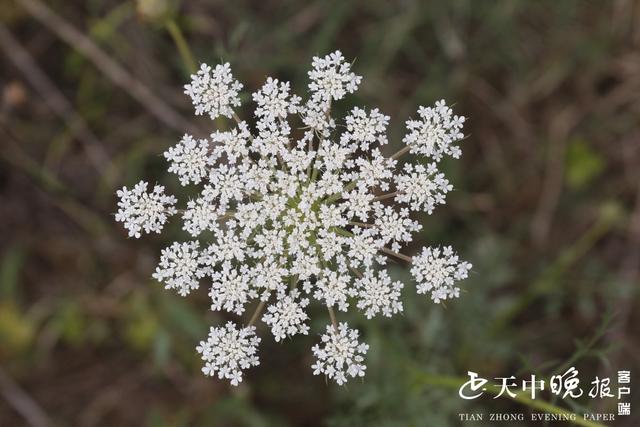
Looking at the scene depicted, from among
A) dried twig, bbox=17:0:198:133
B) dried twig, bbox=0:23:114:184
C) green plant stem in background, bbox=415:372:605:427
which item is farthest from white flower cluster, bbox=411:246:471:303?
dried twig, bbox=0:23:114:184

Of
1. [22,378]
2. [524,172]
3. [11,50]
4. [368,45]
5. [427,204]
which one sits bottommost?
[22,378]

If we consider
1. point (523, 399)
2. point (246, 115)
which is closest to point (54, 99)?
point (246, 115)

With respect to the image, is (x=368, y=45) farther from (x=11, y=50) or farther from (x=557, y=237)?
(x=11, y=50)

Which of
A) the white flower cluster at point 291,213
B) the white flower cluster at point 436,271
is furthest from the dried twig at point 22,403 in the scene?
the white flower cluster at point 436,271

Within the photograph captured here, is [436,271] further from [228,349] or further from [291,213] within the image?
[228,349]

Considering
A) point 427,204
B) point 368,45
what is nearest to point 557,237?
point 368,45

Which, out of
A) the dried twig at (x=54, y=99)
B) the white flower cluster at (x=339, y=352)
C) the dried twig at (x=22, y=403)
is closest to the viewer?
the white flower cluster at (x=339, y=352)

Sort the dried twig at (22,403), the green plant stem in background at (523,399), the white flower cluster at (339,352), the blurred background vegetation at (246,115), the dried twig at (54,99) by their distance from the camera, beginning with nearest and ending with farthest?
1. the green plant stem in background at (523,399)
2. the white flower cluster at (339,352)
3. the blurred background vegetation at (246,115)
4. the dried twig at (22,403)
5. the dried twig at (54,99)

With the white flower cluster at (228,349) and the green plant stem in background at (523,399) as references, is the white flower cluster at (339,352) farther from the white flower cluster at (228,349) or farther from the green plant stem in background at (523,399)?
the green plant stem in background at (523,399)
